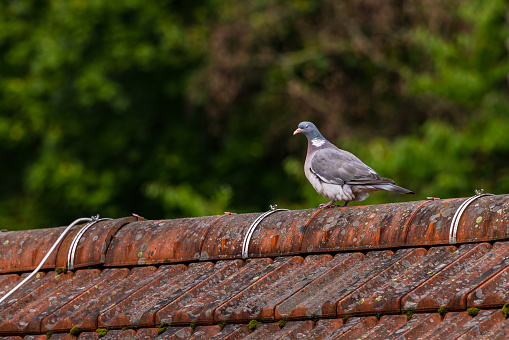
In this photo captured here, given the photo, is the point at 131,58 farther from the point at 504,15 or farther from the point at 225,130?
the point at 504,15

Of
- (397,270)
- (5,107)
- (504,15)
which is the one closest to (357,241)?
(397,270)

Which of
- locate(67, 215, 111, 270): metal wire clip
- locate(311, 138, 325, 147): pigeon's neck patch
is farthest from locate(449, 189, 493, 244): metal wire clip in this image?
locate(311, 138, 325, 147): pigeon's neck patch

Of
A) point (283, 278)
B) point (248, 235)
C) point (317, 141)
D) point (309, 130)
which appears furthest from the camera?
point (309, 130)

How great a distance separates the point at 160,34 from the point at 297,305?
709 inches

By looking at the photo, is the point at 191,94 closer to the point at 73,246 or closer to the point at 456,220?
the point at 73,246

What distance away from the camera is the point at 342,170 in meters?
5.61

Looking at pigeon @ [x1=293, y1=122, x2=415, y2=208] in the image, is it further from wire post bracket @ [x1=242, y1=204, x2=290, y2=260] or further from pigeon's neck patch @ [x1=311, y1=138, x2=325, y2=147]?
wire post bracket @ [x1=242, y1=204, x2=290, y2=260]

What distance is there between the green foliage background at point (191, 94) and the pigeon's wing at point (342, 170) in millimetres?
9891

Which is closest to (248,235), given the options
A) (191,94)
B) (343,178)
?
(343,178)

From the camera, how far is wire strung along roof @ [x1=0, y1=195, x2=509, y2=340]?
2947 mm

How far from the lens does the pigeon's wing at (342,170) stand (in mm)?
5531

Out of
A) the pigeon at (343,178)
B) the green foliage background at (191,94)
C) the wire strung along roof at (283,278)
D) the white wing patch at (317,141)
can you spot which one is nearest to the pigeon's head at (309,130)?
the white wing patch at (317,141)

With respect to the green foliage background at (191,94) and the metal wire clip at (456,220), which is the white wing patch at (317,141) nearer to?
the metal wire clip at (456,220)

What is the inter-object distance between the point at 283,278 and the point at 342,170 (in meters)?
2.17
